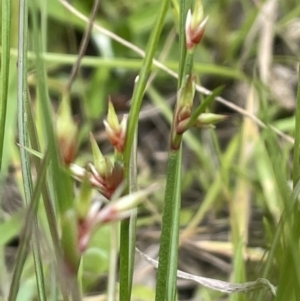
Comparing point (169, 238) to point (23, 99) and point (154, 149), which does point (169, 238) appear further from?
point (154, 149)

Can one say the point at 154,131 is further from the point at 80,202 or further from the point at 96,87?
the point at 80,202

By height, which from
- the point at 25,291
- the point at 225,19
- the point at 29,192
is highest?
the point at 225,19

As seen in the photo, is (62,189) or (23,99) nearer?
(62,189)

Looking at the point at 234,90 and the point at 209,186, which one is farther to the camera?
the point at 234,90

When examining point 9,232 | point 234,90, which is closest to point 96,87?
point 234,90

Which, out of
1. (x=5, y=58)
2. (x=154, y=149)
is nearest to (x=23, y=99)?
(x=5, y=58)

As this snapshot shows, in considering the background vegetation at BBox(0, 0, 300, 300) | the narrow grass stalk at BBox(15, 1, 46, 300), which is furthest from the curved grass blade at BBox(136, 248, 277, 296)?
the narrow grass stalk at BBox(15, 1, 46, 300)
